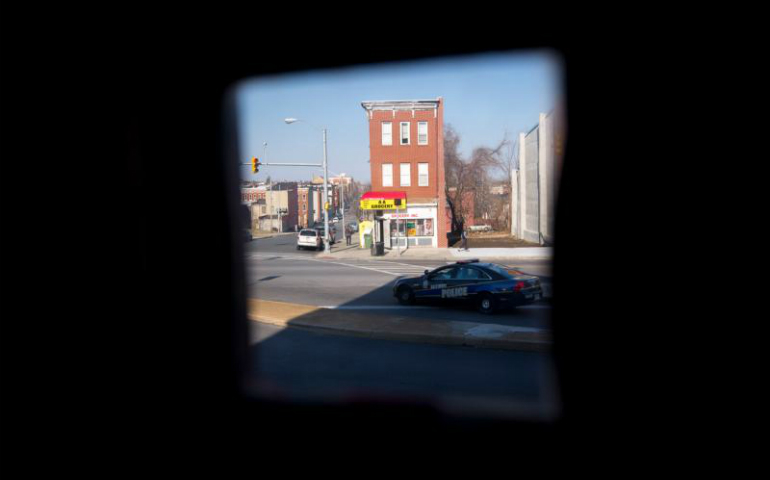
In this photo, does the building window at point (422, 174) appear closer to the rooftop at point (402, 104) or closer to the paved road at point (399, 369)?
the rooftop at point (402, 104)

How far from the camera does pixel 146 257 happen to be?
14.0 ft

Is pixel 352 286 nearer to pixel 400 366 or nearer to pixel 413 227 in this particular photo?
pixel 400 366

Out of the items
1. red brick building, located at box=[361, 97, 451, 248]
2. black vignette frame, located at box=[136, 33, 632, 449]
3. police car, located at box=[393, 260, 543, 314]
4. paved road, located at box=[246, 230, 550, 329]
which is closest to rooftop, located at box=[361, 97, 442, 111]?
red brick building, located at box=[361, 97, 451, 248]

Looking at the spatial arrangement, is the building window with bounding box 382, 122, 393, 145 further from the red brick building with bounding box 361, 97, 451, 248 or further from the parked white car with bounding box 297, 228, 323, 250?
→ the parked white car with bounding box 297, 228, 323, 250

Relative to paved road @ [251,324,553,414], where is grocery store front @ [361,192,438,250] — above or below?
above

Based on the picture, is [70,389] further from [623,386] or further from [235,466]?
[623,386]

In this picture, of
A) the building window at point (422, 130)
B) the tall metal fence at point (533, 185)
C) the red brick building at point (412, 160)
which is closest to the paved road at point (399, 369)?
the tall metal fence at point (533, 185)

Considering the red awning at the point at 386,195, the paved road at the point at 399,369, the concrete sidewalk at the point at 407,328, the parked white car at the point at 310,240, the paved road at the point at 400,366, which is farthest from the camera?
the parked white car at the point at 310,240

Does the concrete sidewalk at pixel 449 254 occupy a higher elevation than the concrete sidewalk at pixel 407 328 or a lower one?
lower

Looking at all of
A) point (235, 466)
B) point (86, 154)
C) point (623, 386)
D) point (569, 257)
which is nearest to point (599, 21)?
point (569, 257)

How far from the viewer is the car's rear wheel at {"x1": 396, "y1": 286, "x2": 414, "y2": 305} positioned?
1404 cm

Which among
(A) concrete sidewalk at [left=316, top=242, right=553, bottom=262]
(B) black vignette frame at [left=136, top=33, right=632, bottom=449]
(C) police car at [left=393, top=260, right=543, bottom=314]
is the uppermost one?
(B) black vignette frame at [left=136, top=33, right=632, bottom=449]

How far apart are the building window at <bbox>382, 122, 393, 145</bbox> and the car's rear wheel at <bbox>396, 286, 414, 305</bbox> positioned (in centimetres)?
2121

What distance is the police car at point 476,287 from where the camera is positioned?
40.7ft
